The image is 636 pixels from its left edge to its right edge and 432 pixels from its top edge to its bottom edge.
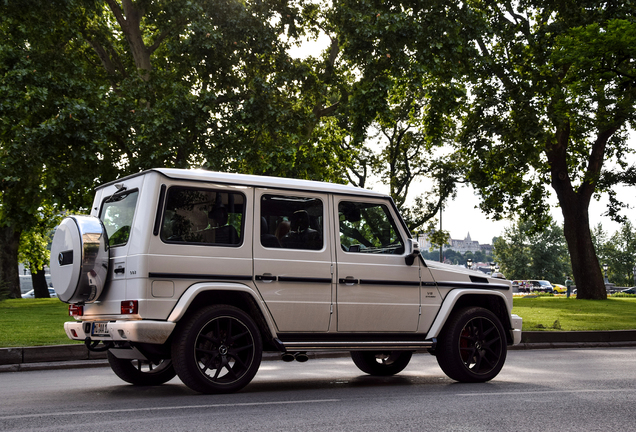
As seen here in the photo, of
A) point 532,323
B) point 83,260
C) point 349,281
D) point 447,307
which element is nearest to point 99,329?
point 83,260

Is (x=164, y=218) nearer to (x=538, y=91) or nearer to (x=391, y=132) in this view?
(x=538, y=91)

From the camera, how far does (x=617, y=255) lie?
10162 centimetres

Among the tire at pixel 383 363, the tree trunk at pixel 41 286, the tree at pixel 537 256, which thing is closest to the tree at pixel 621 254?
the tree at pixel 537 256

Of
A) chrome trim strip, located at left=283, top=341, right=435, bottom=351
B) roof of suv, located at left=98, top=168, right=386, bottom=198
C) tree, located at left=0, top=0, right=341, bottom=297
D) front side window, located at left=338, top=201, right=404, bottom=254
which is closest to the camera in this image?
roof of suv, located at left=98, top=168, right=386, bottom=198

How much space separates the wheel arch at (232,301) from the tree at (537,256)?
96.8 metres

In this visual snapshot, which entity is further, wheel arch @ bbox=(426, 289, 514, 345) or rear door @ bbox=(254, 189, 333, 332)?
wheel arch @ bbox=(426, 289, 514, 345)

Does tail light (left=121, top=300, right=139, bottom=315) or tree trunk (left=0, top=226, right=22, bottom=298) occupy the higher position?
tree trunk (left=0, top=226, right=22, bottom=298)

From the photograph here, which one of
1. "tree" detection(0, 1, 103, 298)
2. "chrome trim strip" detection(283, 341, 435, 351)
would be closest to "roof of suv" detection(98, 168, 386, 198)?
"chrome trim strip" detection(283, 341, 435, 351)

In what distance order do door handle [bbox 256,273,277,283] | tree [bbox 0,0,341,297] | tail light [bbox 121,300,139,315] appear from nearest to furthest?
tail light [bbox 121,300,139,315] → door handle [bbox 256,273,277,283] → tree [bbox 0,0,341,297]

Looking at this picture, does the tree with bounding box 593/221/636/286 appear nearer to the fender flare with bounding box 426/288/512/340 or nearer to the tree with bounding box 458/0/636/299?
the tree with bounding box 458/0/636/299

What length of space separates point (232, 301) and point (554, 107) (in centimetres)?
1721

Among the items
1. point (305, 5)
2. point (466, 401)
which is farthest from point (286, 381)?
point (305, 5)

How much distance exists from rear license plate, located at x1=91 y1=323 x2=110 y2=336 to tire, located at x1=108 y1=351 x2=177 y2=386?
1.08 m

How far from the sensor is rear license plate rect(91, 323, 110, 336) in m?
6.83
